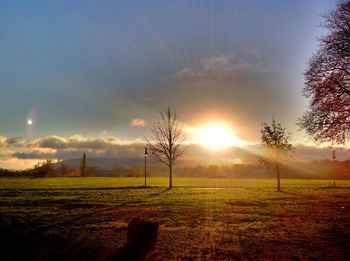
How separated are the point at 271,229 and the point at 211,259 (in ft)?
15.6

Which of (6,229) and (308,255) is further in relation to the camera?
(6,229)

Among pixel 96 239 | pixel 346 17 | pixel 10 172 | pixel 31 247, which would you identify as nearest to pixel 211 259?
pixel 96 239

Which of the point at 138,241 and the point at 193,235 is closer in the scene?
the point at 138,241

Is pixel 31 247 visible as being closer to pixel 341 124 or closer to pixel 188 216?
pixel 188 216

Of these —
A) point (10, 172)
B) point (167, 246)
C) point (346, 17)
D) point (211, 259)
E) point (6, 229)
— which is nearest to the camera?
point (211, 259)

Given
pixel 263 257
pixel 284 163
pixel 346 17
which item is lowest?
pixel 263 257

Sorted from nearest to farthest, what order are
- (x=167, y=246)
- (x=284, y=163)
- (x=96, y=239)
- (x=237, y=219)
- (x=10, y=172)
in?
(x=167, y=246)
(x=96, y=239)
(x=237, y=219)
(x=284, y=163)
(x=10, y=172)

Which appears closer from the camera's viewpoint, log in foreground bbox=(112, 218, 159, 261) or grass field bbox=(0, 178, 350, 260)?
log in foreground bbox=(112, 218, 159, 261)

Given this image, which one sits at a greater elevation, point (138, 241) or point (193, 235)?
point (138, 241)

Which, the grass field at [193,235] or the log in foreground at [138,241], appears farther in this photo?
the grass field at [193,235]

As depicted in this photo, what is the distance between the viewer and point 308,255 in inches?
366

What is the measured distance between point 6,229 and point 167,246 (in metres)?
5.90

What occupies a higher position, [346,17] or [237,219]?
[346,17]

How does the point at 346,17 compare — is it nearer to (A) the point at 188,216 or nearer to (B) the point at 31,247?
(A) the point at 188,216
